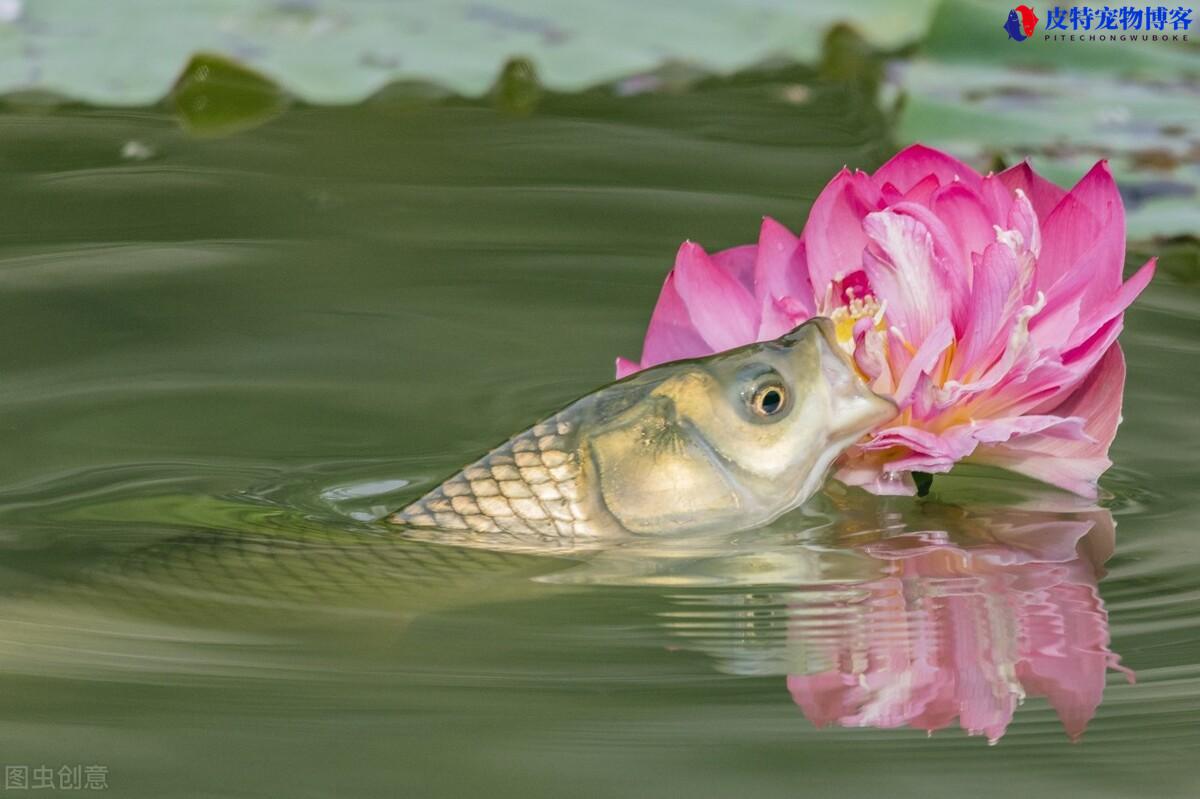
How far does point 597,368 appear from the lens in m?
3.26

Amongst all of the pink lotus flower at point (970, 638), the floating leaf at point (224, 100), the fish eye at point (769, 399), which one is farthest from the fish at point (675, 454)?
the floating leaf at point (224, 100)

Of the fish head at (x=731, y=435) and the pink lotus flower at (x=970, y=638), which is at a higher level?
the fish head at (x=731, y=435)

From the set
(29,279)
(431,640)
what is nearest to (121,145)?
(29,279)

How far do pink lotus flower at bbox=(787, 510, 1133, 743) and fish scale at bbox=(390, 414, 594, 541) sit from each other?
0.44 metres

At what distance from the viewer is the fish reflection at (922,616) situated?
1.93 meters

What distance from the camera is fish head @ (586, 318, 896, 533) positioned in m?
2.28

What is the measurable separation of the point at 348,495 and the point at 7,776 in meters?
0.97

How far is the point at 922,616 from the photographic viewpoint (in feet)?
7.11

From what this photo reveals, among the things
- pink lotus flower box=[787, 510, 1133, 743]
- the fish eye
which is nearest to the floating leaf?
the fish eye

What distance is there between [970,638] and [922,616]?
0.09 meters

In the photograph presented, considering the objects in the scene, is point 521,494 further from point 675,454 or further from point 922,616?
point 922,616

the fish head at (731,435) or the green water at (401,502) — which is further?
the fish head at (731,435)

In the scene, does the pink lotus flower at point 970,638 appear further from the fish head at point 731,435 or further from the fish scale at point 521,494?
the fish scale at point 521,494

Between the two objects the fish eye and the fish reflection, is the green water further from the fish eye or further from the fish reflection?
the fish eye
